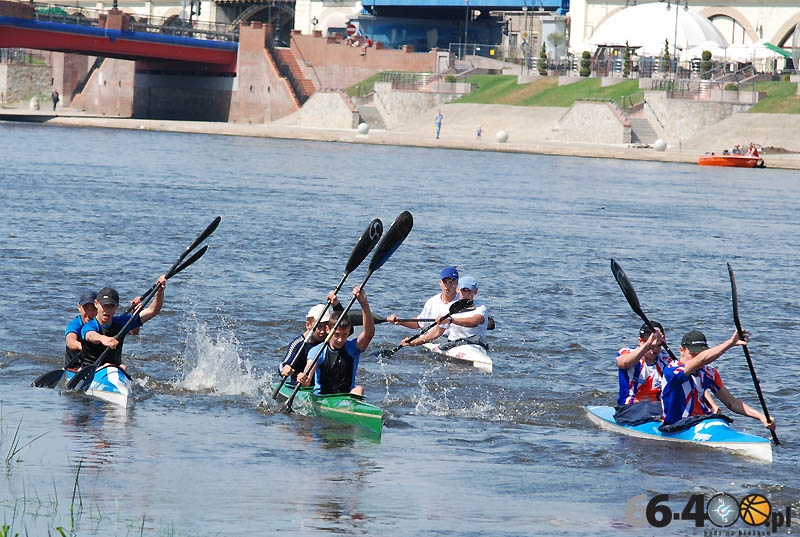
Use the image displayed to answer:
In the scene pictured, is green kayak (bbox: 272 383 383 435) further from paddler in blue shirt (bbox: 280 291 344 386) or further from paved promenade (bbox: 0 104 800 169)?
paved promenade (bbox: 0 104 800 169)

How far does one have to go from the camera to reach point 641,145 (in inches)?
2400

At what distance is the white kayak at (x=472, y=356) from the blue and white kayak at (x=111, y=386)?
4777mm

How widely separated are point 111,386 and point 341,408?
248 centimetres

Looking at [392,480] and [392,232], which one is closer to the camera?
[392,480]

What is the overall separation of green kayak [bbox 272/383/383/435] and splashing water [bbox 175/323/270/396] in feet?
4.55

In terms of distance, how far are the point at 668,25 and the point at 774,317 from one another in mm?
53663

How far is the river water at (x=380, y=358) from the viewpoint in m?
9.86

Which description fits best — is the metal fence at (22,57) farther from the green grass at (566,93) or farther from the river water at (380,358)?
the river water at (380,358)

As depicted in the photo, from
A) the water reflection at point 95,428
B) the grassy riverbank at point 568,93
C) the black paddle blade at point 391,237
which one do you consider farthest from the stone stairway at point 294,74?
the water reflection at point 95,428

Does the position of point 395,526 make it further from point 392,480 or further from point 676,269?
point 676,269

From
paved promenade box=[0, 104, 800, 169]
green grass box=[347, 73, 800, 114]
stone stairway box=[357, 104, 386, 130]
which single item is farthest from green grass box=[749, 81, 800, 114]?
stone stairway box=[357, 104, 386, 130]

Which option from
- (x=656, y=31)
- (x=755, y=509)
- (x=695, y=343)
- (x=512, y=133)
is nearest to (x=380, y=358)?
(x=695, y=343)

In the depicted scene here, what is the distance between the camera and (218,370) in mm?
15172

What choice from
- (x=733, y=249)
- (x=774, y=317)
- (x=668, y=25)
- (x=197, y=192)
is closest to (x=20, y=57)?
(x=668, y=25)
